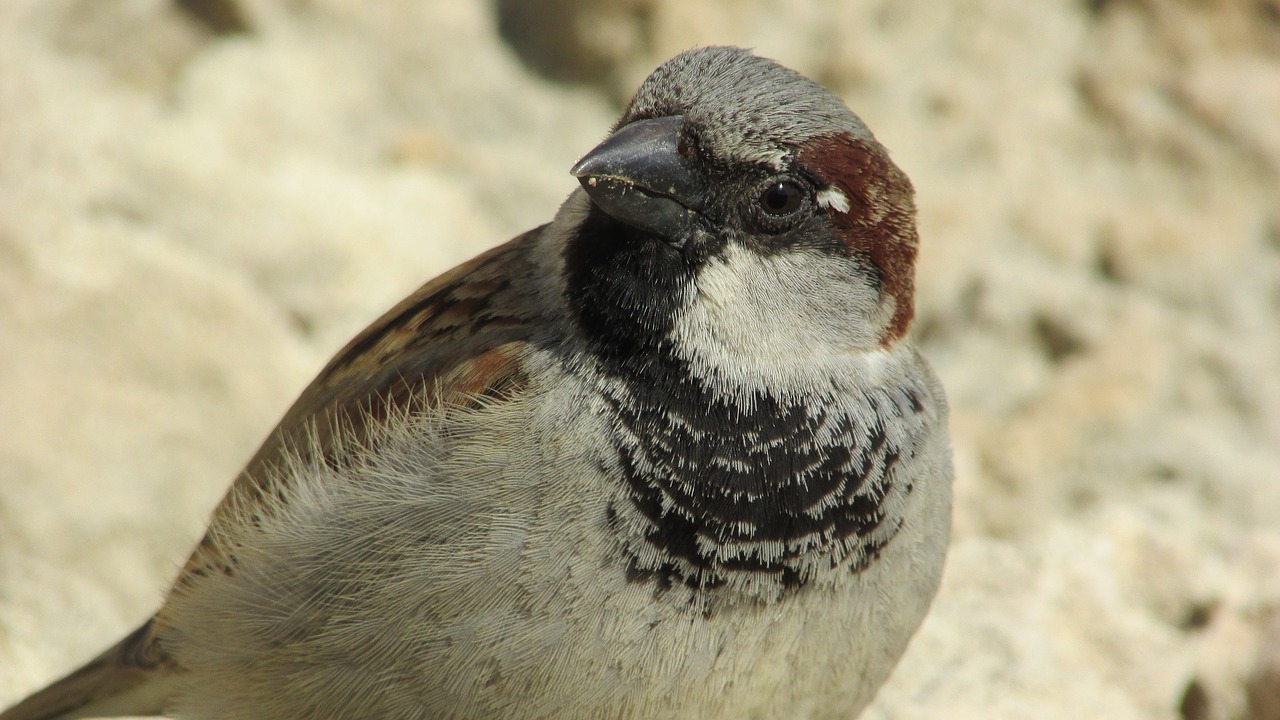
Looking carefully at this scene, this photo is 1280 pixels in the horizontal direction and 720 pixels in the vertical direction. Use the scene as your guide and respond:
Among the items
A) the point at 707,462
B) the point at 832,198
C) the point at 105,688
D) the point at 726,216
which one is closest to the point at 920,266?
the point at 832,198

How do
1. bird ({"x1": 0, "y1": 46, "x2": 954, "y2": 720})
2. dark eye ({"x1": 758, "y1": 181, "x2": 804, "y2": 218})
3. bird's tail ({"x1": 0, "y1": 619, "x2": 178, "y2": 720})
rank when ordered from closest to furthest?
bird ({"x1": 0, "y1": 46, "x2": 954, "y2": 720})
dark eye ({"x1": 758, "y1": 181, "x2": 804, "y2": 218})
bird's tail ({"x1": 0, "y1": 619, "x2": 178, "y2": 720})

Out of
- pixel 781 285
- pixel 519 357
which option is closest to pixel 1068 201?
pixel 781 285

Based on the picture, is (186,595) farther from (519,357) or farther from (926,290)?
(926,290)

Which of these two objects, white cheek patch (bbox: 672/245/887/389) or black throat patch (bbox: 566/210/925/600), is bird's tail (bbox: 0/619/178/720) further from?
white cheek patch (bbox: 672/245/887/389)

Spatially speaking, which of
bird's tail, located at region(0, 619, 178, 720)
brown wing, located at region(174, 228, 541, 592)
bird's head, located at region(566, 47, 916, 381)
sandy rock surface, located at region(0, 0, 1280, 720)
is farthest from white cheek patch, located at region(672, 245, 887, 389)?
bird's tail, located at region(0, 619, 178, 720)

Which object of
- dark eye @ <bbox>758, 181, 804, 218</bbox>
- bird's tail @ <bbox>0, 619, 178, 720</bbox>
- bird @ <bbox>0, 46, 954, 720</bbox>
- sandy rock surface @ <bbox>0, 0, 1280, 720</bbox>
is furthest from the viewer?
sandy rock surface @ <bbox>0, 0, 1280, 720</bbox>

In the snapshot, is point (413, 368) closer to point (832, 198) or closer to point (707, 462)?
point (707, 462)
